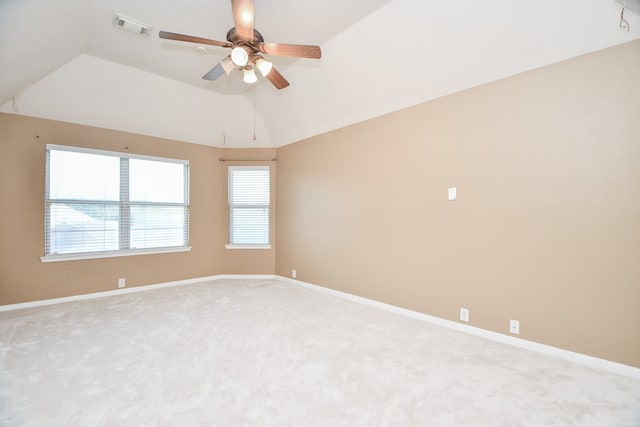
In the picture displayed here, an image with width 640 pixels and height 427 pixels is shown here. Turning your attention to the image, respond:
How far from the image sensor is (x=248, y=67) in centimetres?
261

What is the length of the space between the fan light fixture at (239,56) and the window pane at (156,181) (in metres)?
3.15

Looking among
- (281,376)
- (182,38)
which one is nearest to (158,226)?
(182,38)

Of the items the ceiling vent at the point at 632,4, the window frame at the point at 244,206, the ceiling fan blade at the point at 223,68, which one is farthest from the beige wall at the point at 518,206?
the ceiling fan blade at the point at 223,68

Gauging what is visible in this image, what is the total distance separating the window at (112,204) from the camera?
12.8ft

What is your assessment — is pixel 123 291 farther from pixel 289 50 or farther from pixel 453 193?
pixel 453 193

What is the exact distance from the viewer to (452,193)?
311 centimetres

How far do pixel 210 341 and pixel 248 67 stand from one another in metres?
2.61

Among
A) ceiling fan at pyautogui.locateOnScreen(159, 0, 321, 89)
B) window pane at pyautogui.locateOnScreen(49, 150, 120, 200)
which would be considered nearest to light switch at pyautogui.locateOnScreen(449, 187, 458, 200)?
ceiling fan at pyautogui.locateOnScreen(159, 0, 321, 89)

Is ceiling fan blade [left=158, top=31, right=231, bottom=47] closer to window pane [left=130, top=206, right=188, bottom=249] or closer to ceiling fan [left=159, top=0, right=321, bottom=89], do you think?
ceiling fan [left=159, top=0, right=321, bottom=89]

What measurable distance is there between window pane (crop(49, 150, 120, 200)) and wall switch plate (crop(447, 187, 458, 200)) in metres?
4.70

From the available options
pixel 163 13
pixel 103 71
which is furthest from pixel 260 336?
pixel 103 71

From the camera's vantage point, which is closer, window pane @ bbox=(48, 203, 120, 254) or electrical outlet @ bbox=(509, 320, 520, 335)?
electrical outlet @ bbox=(509, 320, 520, 335)

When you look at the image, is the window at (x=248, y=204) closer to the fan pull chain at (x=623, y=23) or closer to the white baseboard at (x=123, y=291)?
the white baseboard at (x=123, y=291)

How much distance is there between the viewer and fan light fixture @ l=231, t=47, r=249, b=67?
7.66 feet
